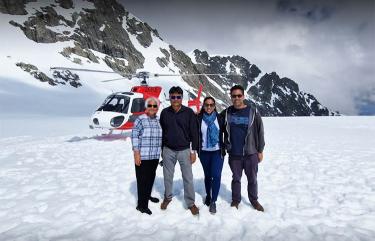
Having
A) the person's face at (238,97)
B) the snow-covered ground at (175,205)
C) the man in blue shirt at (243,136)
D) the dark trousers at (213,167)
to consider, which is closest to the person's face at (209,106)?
the man in blue shirt at (243,136)

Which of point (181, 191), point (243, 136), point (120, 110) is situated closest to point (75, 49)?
point (120, 110)

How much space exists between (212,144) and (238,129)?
1.79 feet

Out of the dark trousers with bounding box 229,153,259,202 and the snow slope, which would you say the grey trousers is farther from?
the snow slope

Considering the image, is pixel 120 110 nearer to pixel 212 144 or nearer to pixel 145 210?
pixel 145 210

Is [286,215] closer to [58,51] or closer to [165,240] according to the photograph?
[165,240]

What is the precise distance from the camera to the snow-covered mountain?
198 ft

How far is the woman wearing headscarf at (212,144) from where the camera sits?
561 cm

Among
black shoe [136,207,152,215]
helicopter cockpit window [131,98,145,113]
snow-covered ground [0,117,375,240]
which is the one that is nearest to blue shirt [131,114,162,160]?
black shoe [136,207,152,215]

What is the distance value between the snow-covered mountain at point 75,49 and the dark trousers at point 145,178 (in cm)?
3842

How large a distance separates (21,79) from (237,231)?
2487 inches

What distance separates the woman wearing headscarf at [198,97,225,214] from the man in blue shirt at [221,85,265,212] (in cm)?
16

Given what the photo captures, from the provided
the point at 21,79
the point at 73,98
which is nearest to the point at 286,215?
the point at 73,98

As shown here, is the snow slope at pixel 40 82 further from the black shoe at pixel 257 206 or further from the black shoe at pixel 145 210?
the black shoe at pixel 257 206

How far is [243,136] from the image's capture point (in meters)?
5.61
